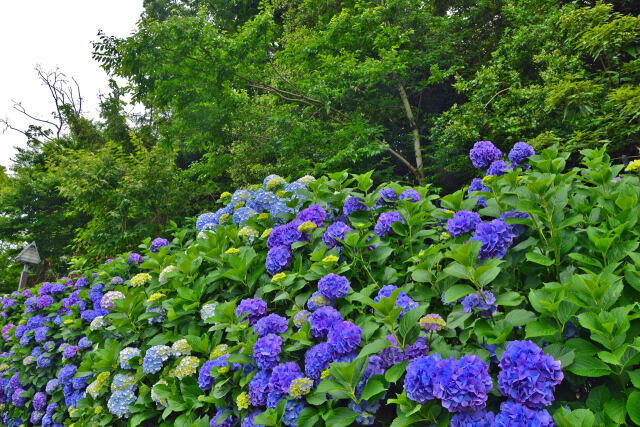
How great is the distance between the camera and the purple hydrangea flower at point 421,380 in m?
0.88

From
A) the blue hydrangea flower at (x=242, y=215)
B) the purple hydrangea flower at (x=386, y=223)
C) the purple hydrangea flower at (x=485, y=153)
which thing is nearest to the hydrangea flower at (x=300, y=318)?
the purple hydrangea flower at (x=386, y=223)

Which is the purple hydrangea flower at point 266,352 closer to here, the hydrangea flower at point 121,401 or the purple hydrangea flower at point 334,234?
the purple hydrangea flower at point 334,234

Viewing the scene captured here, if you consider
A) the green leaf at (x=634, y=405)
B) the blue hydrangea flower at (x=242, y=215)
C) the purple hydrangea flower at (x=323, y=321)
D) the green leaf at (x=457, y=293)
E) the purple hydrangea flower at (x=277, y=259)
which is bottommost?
the green leaf at (x=634, y=405)

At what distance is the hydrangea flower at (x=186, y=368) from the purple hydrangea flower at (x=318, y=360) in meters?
0.58

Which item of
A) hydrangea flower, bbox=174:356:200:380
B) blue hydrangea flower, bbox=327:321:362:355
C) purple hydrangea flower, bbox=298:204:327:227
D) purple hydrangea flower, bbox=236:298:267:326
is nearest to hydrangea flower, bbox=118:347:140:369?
hydrangea flower, bbox=174:356:200:380

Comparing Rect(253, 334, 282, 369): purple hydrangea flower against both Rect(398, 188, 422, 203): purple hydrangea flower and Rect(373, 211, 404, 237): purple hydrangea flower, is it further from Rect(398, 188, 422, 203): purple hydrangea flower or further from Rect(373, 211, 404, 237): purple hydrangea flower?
Rect(398, 188, 422, 203): purple hydrangea flower

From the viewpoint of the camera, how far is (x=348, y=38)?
732 centimetres

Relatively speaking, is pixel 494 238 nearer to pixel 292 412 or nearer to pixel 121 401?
pixel 292 412

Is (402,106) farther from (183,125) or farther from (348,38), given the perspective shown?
(183,125)

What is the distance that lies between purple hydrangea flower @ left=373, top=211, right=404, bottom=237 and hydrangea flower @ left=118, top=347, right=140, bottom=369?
1.34 meters

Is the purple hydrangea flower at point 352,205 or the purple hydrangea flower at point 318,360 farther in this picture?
the purple hydrangea flower at point 352,205

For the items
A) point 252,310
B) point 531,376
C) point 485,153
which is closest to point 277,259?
point 252,310

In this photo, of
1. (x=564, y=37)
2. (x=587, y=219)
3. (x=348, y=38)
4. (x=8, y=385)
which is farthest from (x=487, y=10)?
(x=8, y=385)

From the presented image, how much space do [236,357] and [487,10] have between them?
1015 centimetres
